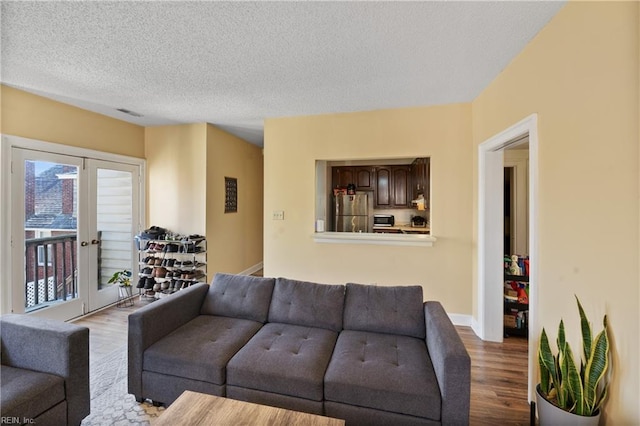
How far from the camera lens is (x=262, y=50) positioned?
7.11 ft

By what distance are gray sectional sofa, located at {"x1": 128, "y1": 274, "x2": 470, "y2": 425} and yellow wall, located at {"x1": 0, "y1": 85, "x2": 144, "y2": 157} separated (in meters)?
2.55

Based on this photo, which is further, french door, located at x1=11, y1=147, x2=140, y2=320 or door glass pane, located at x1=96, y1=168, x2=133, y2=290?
door glass pane, located at x1=96, y1=168, x2=133, y2=290

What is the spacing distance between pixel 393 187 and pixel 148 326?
202 inches

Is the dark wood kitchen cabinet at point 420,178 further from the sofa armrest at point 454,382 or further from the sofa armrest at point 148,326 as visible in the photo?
the sofa armrest at point 148,326

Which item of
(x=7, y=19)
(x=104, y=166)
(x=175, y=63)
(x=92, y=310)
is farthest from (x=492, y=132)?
(x=92, y=310)

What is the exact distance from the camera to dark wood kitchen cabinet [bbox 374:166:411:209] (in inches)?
238

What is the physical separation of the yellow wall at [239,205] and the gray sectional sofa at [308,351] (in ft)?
6.73

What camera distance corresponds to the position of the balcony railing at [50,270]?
3105mm

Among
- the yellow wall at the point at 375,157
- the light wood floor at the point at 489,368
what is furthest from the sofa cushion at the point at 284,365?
the yellow wall at the point at 375,157

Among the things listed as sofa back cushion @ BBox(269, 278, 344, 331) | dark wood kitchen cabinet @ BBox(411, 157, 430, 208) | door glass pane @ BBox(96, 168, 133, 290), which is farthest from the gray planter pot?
door glass pane @ BBox(96, 168, 133, 290)

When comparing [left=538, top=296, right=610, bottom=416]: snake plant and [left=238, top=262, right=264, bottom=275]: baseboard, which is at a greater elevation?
[left=538, top=296, right=610, bottom=416]: snake plant

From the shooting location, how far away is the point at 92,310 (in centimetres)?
375

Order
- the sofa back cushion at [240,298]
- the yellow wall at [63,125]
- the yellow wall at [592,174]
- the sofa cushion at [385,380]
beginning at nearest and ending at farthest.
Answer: the yellow wall at [592,174] < the sofa cushion at [385,380] < the sofa back cushion at [240,298] < the yellow wall at [63,125]

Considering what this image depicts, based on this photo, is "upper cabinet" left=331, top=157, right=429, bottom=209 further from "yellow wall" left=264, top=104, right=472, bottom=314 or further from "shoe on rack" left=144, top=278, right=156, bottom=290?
"shoe on rack" left=144, top=278, right=156, bottom=290
